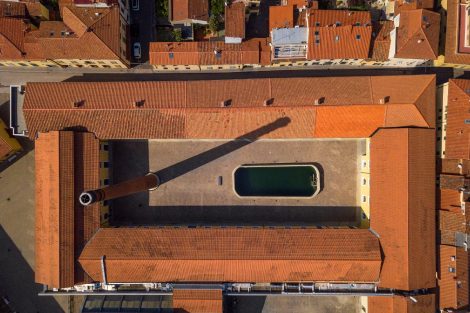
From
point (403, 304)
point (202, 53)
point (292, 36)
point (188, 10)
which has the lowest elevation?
point (403, 304)

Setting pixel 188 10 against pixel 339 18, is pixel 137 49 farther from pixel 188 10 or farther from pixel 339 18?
pixel 339 18

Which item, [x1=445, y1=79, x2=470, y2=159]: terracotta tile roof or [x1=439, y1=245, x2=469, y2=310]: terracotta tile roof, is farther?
[x1=439, y1=245, x2=469, y2=310]: terracotta tile roof

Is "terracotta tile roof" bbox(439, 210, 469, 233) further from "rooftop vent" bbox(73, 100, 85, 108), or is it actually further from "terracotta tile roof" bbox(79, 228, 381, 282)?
"rooftop vent" bbox(73, 100, 85, 108)

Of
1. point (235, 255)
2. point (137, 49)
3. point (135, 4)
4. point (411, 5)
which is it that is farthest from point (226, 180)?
point (411, 5)

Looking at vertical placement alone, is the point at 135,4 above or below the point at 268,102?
above

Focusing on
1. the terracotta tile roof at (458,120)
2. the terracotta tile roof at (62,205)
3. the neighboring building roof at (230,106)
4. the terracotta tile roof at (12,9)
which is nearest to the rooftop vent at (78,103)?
the neighboring building roof at (230,106)

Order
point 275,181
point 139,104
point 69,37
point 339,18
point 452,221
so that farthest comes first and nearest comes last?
point 275,181 < point 339,18 < point 452,221 < point 139,104 < point 69,37

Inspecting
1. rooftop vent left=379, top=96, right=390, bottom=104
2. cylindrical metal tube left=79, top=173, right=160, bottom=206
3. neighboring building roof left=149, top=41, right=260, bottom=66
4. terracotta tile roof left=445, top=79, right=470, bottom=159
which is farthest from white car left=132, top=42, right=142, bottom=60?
terracotta tile roof left=445, top=79, right=470, bottom=159
